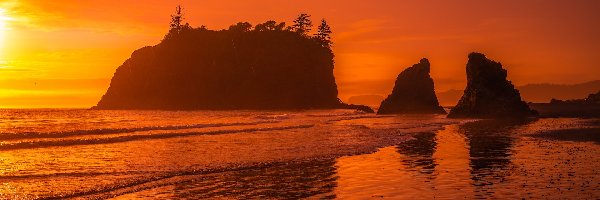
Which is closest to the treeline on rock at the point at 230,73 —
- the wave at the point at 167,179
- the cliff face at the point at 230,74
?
the cliff face at the point at 230,74

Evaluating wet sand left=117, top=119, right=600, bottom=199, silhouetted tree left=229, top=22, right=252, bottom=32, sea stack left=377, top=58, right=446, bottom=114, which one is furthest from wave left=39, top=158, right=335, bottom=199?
silhouetted tree left=229, top=22, right=252, bottom=32

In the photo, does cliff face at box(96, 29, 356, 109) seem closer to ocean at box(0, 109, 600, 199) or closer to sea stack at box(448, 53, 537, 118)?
sea stack at box(448, 53, 537, 118)

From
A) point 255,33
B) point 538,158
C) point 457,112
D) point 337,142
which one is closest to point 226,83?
point 255,33

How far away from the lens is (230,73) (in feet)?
531

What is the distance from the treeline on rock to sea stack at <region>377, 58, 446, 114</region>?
47.8 metres

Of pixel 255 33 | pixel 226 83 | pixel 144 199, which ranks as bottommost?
pixel 144 199

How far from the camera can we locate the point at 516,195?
1606 centimetres

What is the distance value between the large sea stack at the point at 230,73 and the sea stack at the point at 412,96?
47356 mm

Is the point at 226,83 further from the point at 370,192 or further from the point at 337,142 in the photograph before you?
the point at 370,192

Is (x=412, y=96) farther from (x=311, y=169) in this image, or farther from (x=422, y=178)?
(x=422, y=178)

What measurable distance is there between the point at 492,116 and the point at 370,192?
62.4 m

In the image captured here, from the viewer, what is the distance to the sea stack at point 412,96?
105 meters

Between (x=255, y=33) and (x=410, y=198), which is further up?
(x=255, y=33)

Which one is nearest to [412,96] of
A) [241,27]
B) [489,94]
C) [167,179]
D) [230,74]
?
[489,94]
